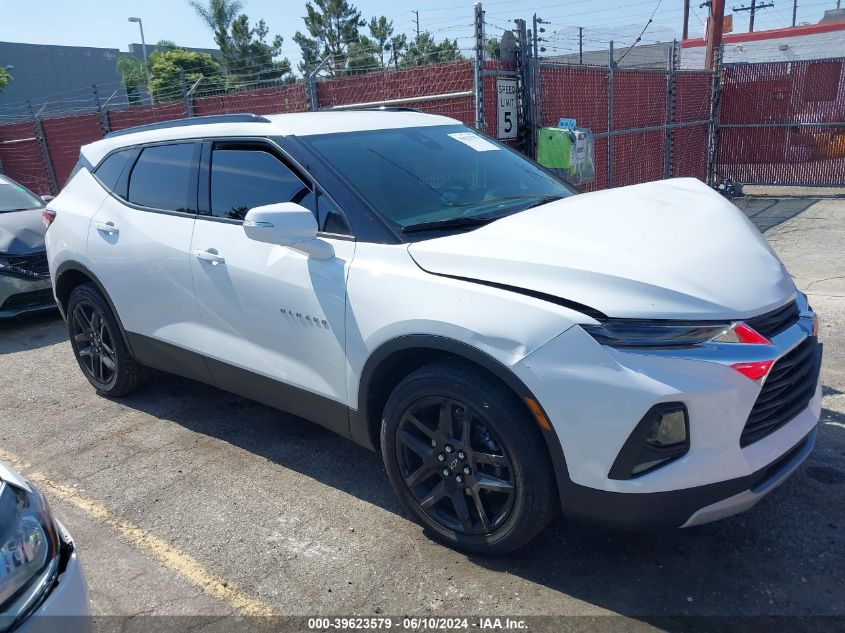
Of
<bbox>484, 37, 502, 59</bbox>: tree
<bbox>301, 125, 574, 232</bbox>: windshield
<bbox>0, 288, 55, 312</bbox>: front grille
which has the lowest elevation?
<bbox>0, 288, 55, 312</bbox>: front grille

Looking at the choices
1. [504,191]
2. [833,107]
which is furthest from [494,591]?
[833,107]

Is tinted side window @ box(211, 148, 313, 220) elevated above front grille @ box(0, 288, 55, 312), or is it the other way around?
tinted side window @ box(211, 148, 313, 220)

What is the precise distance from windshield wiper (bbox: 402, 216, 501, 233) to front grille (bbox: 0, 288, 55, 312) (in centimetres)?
554

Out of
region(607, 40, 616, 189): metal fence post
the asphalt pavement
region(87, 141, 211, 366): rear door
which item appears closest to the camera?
the asphalt pavement

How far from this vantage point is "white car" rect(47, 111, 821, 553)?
8.01ft

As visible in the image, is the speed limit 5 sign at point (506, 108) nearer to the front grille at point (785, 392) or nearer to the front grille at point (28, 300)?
the front grille at point (28, 300)

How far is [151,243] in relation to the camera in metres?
4.17

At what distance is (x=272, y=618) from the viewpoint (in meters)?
2.74

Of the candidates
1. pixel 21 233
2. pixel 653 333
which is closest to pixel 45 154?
pixel 21 233

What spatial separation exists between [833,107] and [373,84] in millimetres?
8720

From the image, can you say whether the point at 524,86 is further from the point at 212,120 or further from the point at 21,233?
the point at 21,233

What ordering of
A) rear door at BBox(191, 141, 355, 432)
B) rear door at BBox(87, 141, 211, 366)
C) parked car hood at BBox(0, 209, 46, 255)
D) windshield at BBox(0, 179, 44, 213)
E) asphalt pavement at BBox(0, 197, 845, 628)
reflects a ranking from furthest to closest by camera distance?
1. windshield at BBox(0, 179, 44, 213)
2. parked car hood at BBox(0, 209, 46, 255)
3. rear door at BBox(87, 141, 211, 366)
4. rear door at BBox(191, 141, 355, 432)
5. asphalt pavement at BBox(0, 197, 845, 628)

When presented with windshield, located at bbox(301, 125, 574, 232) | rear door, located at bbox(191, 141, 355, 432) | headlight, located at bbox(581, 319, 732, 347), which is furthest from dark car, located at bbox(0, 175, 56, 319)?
headlight, located at bbox(581, 319, 732, 347)

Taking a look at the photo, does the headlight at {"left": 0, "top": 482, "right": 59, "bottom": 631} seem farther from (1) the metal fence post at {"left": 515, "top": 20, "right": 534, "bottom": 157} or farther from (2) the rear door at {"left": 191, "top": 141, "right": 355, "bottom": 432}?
(1) the metal fence post at {"left": 515, "top": 20, "right": 534, "bottom": 157}
